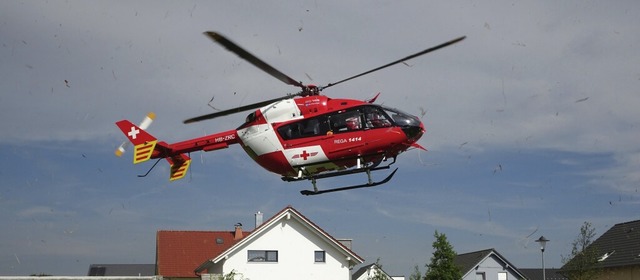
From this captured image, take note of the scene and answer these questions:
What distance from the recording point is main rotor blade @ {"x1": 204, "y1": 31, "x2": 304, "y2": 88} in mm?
17484

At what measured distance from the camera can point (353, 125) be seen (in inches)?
808

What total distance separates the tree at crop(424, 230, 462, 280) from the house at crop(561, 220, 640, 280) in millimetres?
8356

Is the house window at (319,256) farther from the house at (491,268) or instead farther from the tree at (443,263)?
the house at (491,268)

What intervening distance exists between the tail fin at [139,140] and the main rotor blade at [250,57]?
510 centimetres

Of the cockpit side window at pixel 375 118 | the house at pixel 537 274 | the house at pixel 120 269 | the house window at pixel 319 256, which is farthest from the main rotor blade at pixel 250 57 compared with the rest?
the house at pixel 120 269

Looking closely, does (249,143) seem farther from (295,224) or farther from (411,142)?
(295,224)

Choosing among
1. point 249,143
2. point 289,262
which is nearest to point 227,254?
point 289,262

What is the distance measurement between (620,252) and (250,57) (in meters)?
35.6

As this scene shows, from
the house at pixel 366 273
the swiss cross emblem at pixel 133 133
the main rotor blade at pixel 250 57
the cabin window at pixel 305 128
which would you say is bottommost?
the house at pixel 366 273

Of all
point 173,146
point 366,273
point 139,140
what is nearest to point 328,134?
point 173,146

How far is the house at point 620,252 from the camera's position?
44.8 m

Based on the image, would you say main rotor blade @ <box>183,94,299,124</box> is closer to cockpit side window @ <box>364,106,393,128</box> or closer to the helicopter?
the helicopter

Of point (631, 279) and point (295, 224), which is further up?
point (295, 224)

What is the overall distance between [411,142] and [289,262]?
27239 mm
